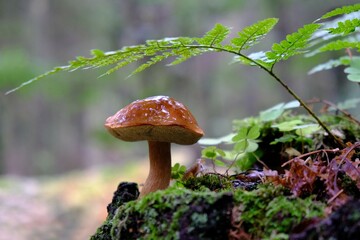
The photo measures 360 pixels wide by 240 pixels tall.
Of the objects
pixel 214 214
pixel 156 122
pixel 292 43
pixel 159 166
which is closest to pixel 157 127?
pixel 156 122

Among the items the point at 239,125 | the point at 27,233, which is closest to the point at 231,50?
the point at 239,125

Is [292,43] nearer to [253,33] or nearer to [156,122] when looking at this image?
[253,33]

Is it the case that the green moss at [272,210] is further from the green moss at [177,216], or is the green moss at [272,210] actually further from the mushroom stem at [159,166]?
the mushroom stem at [159,166]

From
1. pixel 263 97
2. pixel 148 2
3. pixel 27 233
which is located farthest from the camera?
pixel 263 97

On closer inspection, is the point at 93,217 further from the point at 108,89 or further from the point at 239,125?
the point at 108,89

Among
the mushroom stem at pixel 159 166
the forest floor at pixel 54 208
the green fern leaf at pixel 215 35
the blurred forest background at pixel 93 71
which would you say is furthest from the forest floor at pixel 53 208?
the green fern leaf at pixel 215 35
